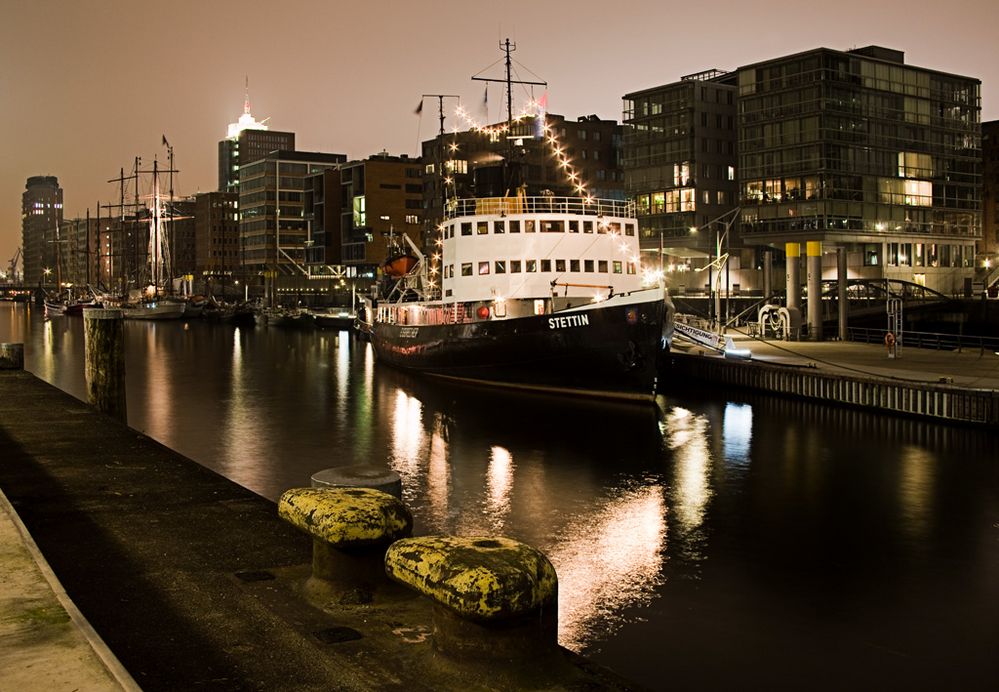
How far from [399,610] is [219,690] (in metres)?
1.74

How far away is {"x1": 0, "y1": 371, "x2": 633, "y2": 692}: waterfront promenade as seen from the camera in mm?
6008

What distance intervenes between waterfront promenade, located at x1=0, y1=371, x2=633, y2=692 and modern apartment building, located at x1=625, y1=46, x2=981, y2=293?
85095mm

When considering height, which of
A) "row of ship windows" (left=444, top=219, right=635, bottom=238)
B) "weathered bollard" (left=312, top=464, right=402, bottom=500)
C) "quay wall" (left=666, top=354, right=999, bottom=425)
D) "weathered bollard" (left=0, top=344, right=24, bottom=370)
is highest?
"row of ship windows" (left=444, top=219, right=635, bottom=238)

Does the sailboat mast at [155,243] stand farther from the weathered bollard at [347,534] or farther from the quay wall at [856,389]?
the weathered bollard at [347,534]

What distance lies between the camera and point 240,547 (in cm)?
902

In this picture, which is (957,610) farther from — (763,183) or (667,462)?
(763,183)

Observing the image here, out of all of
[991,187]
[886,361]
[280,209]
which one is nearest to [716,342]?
[886,361]

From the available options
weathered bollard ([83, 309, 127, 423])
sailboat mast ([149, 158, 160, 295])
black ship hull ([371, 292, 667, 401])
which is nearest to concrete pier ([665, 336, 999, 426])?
black ship hull ([371, 292, 667, 401])

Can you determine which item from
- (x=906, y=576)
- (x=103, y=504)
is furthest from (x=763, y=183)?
(x=103, y=504)

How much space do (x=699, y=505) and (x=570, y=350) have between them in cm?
1588

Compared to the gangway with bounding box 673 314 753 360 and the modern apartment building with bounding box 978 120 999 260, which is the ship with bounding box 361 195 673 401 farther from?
the modern apartment building with bounding box 978 120 999 260

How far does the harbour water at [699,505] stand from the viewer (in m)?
11.5

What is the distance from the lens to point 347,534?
284 inches

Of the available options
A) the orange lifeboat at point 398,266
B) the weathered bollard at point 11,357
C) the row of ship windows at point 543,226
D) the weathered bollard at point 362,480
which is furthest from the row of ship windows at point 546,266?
the weathered bollard at point 362,480
